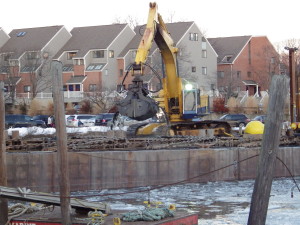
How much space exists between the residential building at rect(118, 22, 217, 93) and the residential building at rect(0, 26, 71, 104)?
756 centimetres

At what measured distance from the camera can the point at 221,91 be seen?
86500 millimetres

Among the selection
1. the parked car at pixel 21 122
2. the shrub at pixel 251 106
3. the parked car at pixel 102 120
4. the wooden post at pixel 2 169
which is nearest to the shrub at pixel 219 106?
the shrub at pixel 251 106

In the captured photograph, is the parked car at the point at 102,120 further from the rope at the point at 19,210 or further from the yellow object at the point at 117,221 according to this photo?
the yellow object at the point at 117,221

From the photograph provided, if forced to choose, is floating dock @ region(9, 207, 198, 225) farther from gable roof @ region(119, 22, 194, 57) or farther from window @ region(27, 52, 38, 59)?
gable roof @ region(119, 22, 194, 57)

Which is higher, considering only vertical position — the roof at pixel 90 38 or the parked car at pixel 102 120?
the roof at pixel 90 38

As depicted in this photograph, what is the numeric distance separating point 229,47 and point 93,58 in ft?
60.3

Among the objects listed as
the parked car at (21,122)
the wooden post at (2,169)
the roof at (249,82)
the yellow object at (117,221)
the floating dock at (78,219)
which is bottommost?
the floating dock at (78,219)

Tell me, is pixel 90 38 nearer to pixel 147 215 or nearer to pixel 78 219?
pixel 78 219

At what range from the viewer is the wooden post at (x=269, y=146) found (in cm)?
1336

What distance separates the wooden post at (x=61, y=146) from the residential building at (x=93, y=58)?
209 ft

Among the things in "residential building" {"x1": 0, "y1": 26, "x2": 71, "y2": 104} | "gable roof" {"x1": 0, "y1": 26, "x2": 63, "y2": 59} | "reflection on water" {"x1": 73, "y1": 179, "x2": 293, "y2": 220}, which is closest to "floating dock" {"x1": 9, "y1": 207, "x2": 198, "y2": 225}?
"reflection on water" {"x1": 73, "y1": 179, "x2": 293, "y2": 220}

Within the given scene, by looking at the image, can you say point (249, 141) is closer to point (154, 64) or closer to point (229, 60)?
point (154, 64)

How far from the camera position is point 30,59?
80.9 meters

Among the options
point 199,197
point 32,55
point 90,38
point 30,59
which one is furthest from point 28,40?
point 199,197
